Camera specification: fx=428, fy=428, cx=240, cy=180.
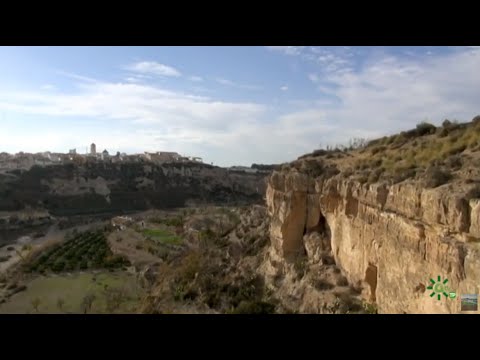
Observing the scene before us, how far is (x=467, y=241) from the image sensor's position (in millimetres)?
5730

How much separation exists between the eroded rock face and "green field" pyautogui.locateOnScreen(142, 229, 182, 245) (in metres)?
18.4

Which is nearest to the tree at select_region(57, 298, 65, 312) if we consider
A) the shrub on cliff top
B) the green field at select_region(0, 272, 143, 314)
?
the green field at select_region(0, 272, 143, 314)

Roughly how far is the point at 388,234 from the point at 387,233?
0.21 ft

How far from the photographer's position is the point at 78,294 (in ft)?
74.4

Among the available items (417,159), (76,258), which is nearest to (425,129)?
(417,159)

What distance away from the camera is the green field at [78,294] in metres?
19.9

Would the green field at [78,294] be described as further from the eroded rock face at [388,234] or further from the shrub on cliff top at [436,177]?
the shrub on cliff top at [436,177]

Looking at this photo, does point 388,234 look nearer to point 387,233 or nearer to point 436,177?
point 387,233

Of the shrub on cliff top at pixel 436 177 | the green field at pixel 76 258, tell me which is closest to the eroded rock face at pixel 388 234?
the shrub on cliff top at pixel 436 177

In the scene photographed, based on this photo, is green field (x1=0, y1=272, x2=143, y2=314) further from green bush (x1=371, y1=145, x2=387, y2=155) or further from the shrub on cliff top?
the shrub on cliff top
